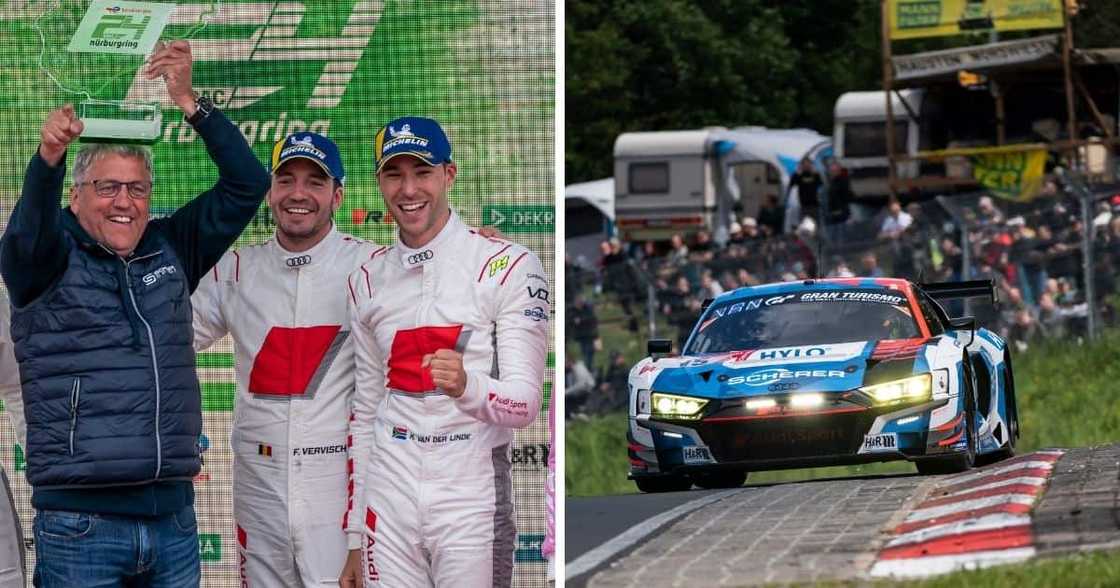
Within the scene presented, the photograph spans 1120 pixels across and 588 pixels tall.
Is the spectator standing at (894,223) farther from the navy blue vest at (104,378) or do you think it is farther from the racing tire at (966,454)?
the navy blue vest at (104,378)

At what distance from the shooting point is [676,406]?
7.85m

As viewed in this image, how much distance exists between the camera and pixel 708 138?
21750 mm

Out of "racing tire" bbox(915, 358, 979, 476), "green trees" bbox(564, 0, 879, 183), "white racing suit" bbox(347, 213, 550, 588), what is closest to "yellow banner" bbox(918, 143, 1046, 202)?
"green trees" bbox(564, 0, 879, 183)

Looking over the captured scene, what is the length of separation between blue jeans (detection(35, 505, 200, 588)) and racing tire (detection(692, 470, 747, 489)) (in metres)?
3.37

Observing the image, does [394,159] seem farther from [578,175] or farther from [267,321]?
[578,175]

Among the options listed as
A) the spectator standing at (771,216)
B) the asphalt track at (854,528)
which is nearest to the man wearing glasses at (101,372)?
the asphalt track at (854,528)

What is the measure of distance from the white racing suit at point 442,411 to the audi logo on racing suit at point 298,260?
43 centimetres

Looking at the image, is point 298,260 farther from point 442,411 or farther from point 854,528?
point 854,528

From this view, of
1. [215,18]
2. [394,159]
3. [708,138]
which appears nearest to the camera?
[394,159]

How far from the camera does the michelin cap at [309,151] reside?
5804 mm

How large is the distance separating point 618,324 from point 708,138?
7.10 m

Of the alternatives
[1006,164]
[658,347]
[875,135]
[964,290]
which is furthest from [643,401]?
[875,135]

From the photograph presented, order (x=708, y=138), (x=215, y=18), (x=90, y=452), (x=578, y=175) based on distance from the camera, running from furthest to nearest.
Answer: (x=578, y=175), (x=708, y=138), (x=215, y=18), (x=90, y=452)

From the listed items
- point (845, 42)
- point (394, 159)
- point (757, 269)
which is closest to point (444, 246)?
point (394, 159)
